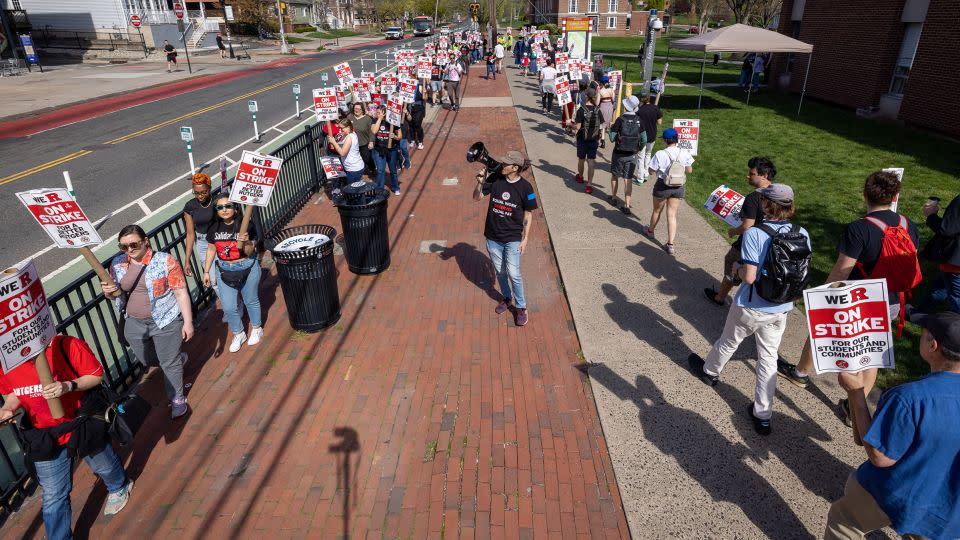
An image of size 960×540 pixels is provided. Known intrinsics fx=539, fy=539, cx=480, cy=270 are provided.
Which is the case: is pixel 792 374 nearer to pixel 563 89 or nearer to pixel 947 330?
pixel 947 330

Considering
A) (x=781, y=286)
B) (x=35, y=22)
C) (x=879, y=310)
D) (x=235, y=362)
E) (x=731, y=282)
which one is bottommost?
(x=235, y=362)

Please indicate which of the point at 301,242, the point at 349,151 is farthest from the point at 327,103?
the point at 301,242

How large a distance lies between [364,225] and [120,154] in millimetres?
10911

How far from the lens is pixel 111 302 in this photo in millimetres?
5035

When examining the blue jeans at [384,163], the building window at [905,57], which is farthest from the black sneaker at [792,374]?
the building window at [905,57]

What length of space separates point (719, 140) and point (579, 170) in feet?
20.1

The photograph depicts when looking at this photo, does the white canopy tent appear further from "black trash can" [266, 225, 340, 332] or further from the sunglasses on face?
the sunglasses on face

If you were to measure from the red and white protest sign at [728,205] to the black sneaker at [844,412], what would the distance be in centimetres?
205

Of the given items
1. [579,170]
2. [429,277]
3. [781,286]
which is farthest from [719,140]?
[781,286]

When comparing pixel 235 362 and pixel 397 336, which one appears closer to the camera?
pixel 235 362

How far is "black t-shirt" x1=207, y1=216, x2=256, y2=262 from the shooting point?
5.56 m

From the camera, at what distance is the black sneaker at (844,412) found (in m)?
4.66

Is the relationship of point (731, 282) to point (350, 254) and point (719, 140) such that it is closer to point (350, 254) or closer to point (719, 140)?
point (350, 254)

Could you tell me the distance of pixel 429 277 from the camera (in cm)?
755
